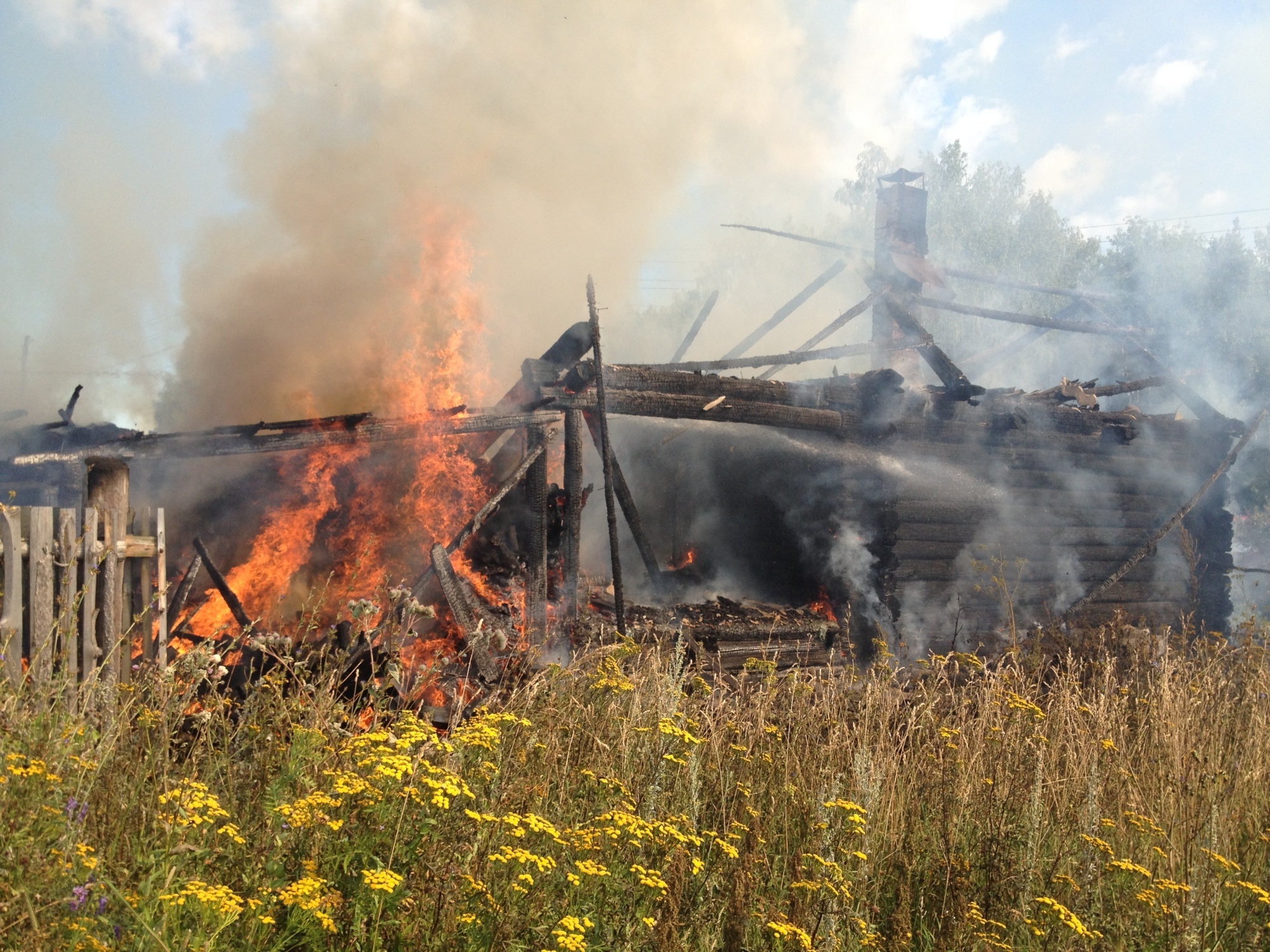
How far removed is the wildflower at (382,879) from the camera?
6.86 feet

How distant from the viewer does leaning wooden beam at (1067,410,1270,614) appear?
1263 cm

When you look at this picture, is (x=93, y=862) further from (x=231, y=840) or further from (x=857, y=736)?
(x=857, y=736)

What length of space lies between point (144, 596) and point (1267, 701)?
8.15 metres

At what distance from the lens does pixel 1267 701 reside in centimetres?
630

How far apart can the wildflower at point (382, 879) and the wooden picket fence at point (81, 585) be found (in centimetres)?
223

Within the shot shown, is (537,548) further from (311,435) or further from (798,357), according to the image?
(798,357)

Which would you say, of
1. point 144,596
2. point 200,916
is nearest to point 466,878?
point 200,916

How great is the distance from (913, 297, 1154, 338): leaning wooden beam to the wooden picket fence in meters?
10.9

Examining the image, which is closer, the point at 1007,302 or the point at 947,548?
the point at 947,548

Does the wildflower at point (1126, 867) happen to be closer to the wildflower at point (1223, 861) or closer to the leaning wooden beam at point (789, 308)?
the wildflower at point (1223, 861)

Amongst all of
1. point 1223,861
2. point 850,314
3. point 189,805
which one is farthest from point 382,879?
point 850,314

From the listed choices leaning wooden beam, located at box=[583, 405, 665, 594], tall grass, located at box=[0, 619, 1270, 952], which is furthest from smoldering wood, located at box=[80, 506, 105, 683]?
leaning wooden beam, located at box=[583, 405, 665, 594]

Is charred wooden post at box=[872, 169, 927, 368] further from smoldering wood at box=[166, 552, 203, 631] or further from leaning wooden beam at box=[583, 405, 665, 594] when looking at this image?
smoldering wood at box=[166, 552, 203, 631]

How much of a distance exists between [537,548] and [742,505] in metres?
4.90
